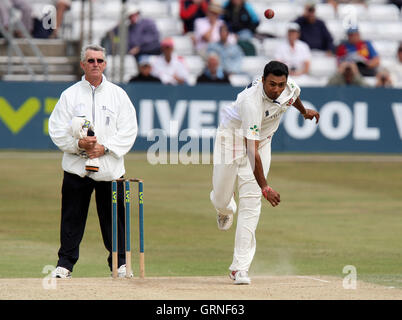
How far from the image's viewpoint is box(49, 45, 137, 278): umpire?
9289 millimetres

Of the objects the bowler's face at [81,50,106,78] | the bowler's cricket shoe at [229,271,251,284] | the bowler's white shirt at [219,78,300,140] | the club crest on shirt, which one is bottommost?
the bowler's cricket shoe at [229,271,251,284]

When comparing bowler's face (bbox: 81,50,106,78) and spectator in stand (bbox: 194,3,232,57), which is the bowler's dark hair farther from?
spectator in stand (bbox: 194,3,232,57)

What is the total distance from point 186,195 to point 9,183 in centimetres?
325

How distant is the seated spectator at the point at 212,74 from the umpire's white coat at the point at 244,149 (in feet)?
45.0

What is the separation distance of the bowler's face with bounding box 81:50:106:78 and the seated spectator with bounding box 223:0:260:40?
1616 cm

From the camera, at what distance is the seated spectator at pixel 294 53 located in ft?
80.0

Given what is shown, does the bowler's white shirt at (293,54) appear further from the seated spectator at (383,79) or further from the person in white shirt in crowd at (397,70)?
the person in white shirt in crowd at (397,70)

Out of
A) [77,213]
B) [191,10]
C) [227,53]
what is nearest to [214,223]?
[77,213]

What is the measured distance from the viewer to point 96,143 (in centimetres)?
919

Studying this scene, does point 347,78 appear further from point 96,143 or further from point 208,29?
point 96,143

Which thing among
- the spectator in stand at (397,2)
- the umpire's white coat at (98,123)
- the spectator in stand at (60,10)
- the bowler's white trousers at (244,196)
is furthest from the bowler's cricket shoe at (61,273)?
the spectator in stand at (397,2)

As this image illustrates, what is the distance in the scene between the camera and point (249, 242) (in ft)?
30.1

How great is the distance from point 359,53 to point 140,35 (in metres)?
5.72

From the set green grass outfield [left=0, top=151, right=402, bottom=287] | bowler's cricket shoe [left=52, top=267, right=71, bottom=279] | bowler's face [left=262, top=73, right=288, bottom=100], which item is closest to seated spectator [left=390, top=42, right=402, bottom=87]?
green grass outfield [left=0, top=151, right=402, bottom=287]
